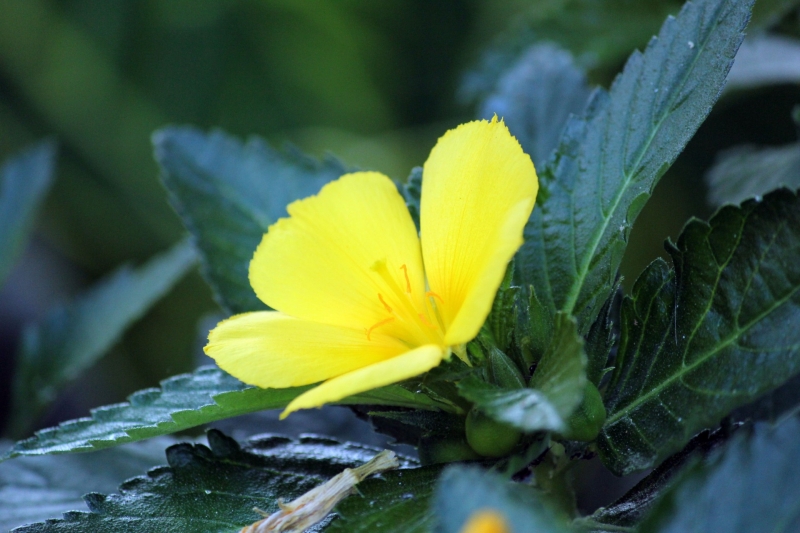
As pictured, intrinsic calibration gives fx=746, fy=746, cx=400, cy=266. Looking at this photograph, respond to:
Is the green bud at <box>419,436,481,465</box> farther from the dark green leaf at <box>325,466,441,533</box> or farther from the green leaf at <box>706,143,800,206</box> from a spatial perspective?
the green leaf at <box>706,143,800,206</box>

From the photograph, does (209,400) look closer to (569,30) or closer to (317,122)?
(569,30)

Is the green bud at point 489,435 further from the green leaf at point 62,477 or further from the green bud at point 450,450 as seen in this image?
the green leaf at point 62,477

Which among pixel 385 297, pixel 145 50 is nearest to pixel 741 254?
pixel 385 297

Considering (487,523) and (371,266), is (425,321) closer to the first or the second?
(371,266)

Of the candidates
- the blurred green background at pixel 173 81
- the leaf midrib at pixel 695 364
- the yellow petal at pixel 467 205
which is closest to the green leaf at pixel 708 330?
the leaf midrib at pixel 695 364

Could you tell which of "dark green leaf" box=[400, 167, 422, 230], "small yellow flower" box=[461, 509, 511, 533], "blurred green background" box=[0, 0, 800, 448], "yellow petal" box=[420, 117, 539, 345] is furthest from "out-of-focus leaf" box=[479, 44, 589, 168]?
"blurred green background" box=[0, 0, 800, 448]

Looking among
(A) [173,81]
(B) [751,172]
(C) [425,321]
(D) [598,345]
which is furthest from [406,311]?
(A) [173,81]

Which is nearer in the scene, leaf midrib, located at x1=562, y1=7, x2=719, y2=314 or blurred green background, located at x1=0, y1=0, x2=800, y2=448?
leaf midrib, located at x1=562, y1=7, x2=719, y2=314
